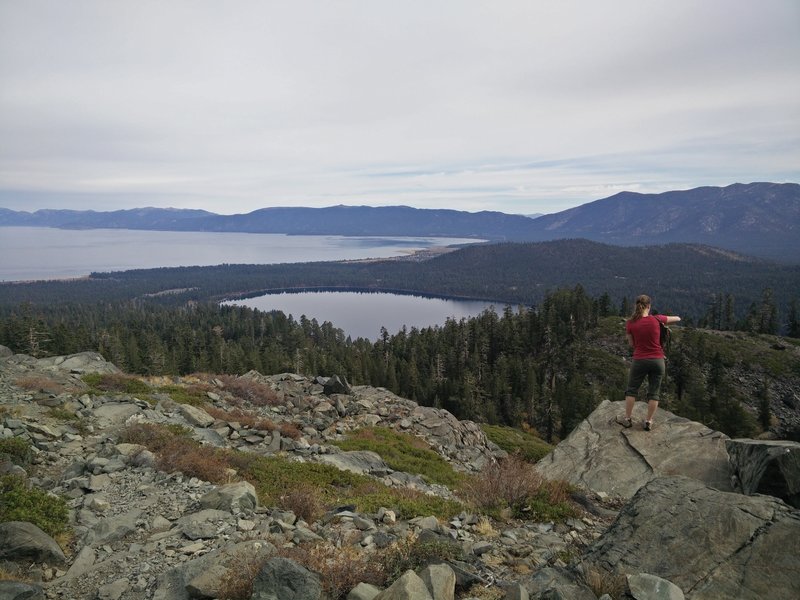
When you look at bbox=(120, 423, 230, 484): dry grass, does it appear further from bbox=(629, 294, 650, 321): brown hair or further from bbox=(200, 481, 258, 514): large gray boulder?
A: bbox=(629, 294, 650, 321): brown hair

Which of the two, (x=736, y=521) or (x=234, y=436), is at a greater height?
(x=736, y=521)

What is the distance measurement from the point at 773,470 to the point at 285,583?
30.8 feet

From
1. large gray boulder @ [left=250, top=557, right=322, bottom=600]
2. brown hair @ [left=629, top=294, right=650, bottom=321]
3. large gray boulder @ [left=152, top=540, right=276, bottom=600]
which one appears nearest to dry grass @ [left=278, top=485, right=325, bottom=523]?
large gray boulder @ [left=152, top=540, right=276, bottom=600]

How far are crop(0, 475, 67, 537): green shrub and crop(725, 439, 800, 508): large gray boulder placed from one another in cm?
1427

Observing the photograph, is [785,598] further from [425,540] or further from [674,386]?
[674,386]

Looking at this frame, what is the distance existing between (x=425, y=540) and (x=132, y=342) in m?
89.7

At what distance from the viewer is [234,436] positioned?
770 inches

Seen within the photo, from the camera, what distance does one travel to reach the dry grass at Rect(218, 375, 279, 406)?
2803cm

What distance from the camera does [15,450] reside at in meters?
12.4

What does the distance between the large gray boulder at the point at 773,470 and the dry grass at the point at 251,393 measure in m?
24.5

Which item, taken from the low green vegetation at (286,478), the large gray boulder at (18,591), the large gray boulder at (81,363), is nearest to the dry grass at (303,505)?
the low green vegetation at (286,478)

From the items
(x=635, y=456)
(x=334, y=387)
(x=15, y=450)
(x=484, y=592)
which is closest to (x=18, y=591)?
(x=484, y=592)

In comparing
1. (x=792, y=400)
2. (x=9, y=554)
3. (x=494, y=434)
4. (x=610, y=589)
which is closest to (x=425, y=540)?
(x=610, y=589)

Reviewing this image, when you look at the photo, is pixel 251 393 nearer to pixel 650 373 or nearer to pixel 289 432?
pixel 289 432
